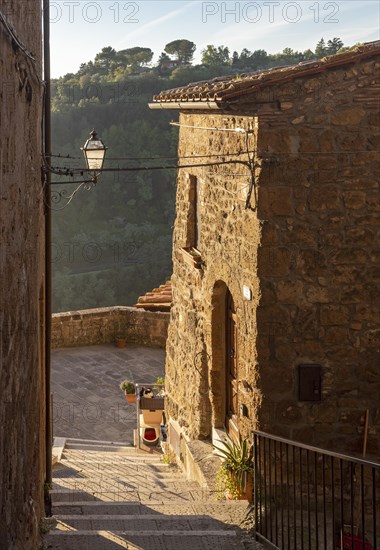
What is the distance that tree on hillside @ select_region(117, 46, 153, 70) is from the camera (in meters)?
52.3

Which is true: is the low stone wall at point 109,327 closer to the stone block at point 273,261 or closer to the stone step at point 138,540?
the stone block at point 273,261

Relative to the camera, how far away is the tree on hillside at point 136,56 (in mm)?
52312

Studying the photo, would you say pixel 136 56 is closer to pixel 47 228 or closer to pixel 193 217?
pixel 193 217

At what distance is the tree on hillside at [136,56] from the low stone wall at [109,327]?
1513 inches

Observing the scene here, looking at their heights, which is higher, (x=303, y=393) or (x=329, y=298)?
(x=329, y=298)

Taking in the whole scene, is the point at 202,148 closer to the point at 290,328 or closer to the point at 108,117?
the point at 290,328

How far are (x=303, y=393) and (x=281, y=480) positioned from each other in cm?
88

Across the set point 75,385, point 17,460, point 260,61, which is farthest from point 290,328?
point 260,61

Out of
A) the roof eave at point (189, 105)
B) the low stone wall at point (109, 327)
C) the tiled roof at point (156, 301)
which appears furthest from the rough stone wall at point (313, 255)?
the low stone wall at point (109, 327)

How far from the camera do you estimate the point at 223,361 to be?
877 centimetres

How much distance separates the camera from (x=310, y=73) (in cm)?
665

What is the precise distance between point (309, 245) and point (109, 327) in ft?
30.7

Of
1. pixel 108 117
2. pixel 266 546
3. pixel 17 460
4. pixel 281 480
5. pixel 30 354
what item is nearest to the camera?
pixel 17 460

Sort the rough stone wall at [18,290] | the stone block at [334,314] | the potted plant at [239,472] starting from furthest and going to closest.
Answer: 1. the potted plant at [239,472]
2. the stone block at [334,314]
3. the rough stone wall at [18,290]
